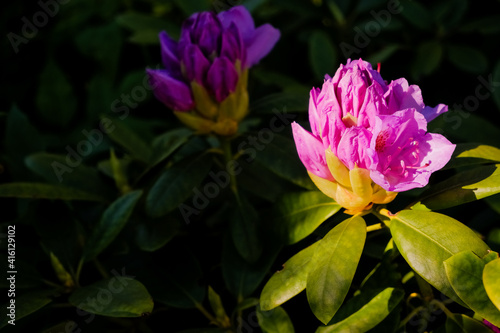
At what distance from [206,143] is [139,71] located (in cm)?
78

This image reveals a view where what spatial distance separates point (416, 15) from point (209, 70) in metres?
0.94

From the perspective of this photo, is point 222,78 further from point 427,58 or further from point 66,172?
point 427,58

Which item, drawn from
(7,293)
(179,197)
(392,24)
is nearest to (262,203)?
(179,197)

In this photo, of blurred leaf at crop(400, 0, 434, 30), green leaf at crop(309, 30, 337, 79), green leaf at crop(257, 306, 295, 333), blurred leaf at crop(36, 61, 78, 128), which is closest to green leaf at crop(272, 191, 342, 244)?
green leaf at crop(257, 306, 295, 333)

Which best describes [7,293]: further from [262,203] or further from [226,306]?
[262,203]

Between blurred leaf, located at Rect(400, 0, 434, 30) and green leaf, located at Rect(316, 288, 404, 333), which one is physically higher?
blurred leaf, located at Rect(400, 0, 434, 30)

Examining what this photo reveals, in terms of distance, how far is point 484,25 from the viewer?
1.72 meters

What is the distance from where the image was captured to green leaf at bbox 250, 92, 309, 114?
127cm

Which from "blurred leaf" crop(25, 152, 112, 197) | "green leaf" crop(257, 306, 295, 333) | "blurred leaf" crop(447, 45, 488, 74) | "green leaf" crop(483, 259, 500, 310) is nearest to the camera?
"green leaf" crop(483, 259, 500, 310)

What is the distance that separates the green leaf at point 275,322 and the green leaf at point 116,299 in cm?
21

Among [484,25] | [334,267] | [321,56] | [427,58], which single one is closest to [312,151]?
[334,267]

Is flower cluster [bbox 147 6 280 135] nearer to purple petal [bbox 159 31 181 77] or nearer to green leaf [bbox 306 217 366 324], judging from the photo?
purple petal [bbox 159 31 181 77]

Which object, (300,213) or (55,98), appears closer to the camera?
(300,213)

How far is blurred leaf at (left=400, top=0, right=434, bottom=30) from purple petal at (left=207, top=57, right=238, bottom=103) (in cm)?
85
